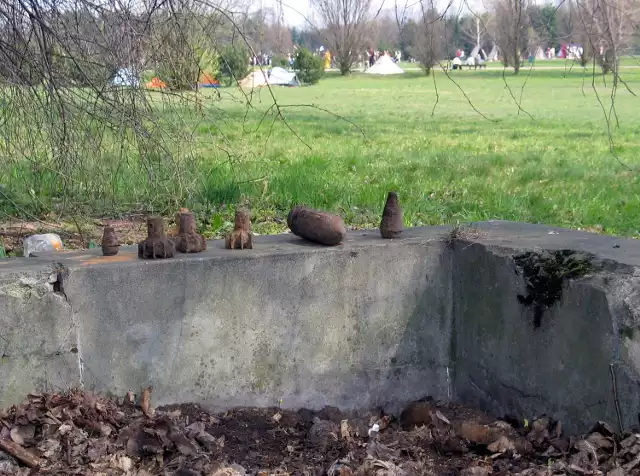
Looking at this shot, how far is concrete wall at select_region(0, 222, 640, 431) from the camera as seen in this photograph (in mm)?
3541

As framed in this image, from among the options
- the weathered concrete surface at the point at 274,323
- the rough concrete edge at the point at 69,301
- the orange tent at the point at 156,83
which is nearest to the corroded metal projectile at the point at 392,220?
the weathered concrete surface at the point at 274,323

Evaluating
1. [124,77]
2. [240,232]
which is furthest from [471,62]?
[240,232]

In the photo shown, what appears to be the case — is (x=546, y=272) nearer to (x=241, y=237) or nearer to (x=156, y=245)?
(x=241, y=237)

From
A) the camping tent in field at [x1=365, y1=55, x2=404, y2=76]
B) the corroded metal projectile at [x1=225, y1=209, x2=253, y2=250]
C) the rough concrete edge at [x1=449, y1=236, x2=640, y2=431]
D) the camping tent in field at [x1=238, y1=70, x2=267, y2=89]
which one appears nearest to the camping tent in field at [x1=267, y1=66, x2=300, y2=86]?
the camping tent in field at [x1=238, y1=70, x2=267, y2=89]

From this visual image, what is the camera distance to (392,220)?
424 centimetres

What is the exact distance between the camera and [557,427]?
11.8 feet

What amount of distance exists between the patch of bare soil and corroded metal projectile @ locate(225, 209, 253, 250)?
2.63ft

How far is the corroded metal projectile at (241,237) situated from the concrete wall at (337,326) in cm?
7

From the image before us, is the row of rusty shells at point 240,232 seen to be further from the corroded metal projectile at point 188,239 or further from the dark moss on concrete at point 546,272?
the dark moss on concrete at point 546,272

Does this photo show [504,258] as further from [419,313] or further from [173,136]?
[173,136]

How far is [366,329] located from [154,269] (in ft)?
3.69

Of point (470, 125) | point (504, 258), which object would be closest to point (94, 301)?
point (504, 258)

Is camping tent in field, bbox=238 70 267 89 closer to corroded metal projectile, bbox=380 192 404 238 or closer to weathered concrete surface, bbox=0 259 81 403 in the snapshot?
corroded metal projectile, bbox=380 192 404 238

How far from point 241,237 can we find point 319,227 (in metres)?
0.40
